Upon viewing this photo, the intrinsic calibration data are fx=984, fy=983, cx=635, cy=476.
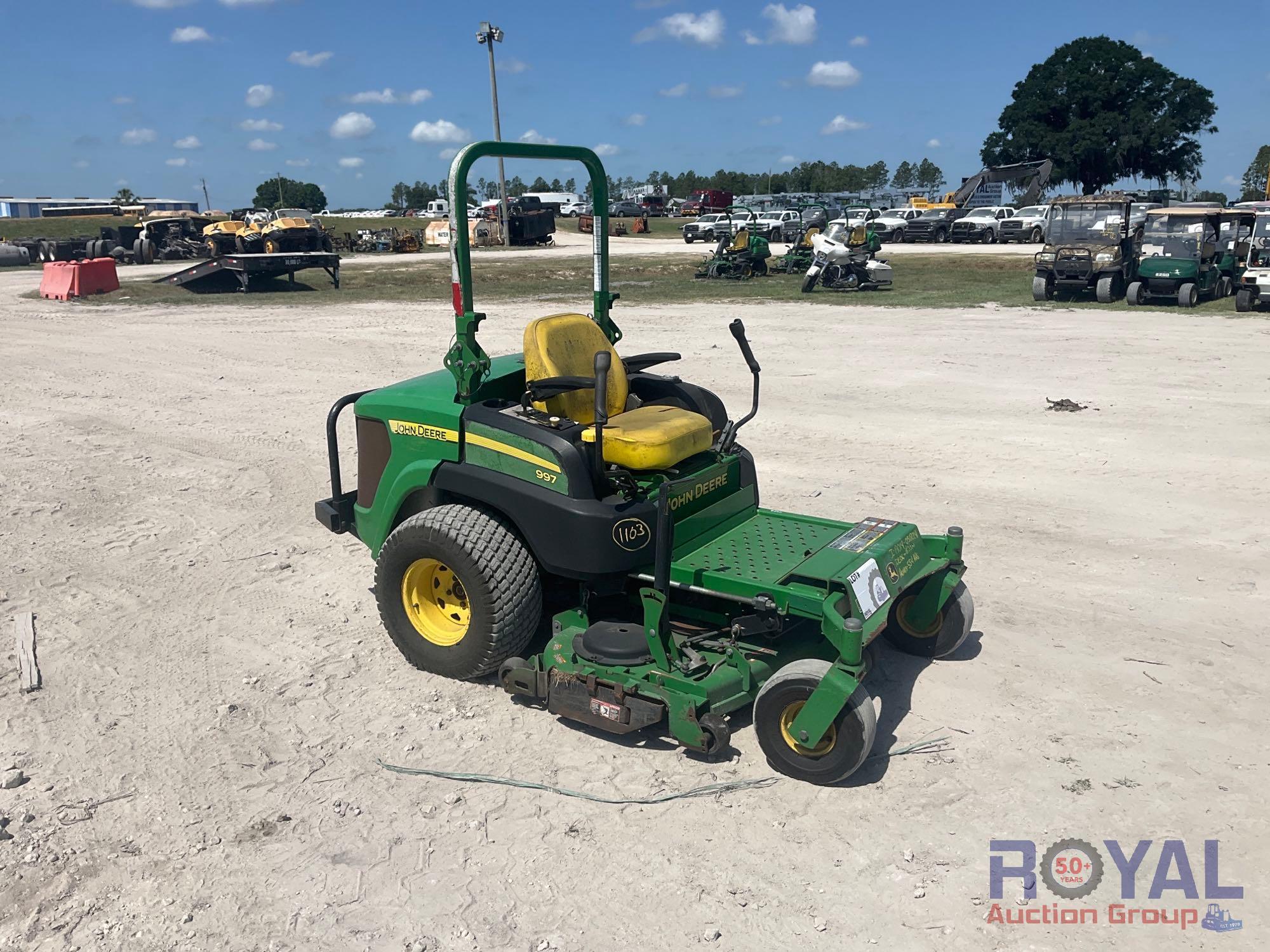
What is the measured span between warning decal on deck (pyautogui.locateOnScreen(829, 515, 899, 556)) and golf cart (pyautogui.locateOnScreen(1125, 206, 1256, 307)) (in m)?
16.2

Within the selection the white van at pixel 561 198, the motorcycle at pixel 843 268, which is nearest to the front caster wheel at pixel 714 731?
the motorcycle at pixel 843 268

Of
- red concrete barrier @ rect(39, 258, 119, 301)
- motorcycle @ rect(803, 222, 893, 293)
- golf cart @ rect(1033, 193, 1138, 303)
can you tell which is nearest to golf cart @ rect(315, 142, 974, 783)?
golf cart @ rect(1033, 193, 1138, 303)

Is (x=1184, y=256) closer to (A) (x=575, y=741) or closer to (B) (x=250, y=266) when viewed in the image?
(A) (x=575, y=741)

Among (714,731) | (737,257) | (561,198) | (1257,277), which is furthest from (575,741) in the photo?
(561,198)

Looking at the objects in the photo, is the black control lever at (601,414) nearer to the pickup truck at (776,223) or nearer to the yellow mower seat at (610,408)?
the yellow mower seat at (610,408)

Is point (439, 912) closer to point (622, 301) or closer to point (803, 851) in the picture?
point (803, 851)

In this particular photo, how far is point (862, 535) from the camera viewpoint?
14.7 ft

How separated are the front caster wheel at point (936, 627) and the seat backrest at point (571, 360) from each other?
167 cm

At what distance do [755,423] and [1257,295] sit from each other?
12422 mm

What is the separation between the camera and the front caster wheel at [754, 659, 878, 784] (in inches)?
140

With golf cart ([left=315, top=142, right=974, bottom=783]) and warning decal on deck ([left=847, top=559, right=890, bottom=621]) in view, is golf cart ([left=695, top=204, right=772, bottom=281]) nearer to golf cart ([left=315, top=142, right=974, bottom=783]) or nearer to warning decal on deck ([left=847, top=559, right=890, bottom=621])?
golf cart ([left=315, top=142, right=974, bottom=783])

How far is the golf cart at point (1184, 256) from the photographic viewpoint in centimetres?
1798

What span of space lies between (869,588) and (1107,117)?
5762 centimetres

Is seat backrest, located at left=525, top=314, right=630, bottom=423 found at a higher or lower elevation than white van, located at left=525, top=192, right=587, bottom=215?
lower
